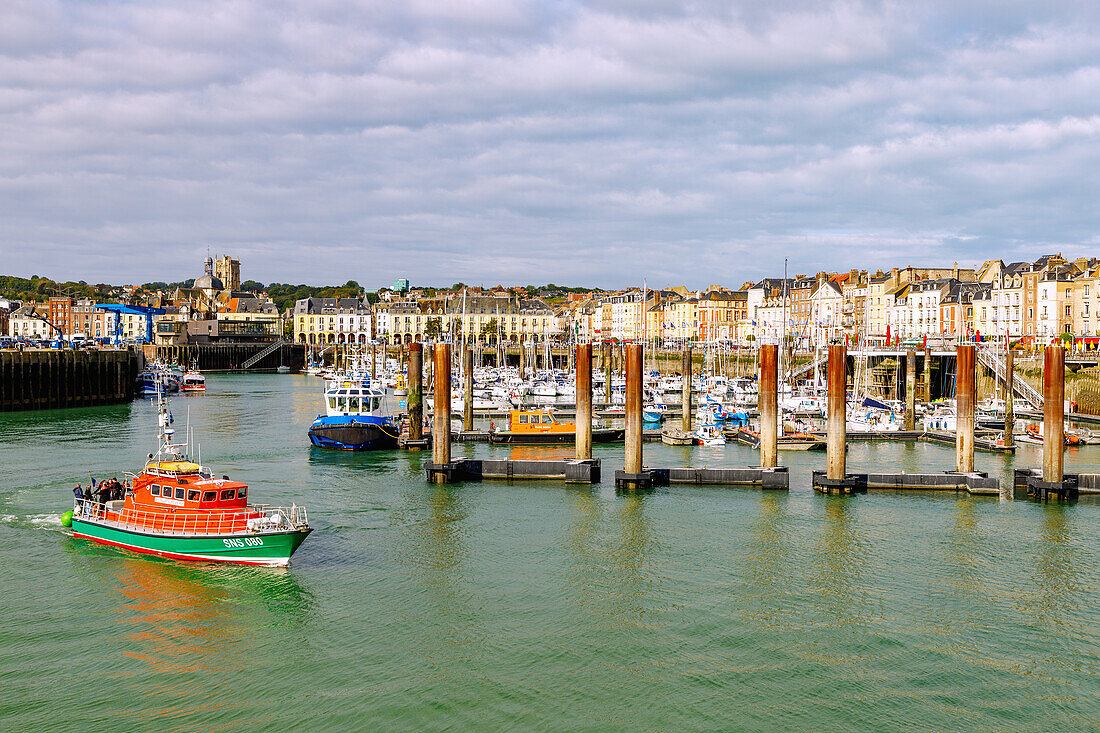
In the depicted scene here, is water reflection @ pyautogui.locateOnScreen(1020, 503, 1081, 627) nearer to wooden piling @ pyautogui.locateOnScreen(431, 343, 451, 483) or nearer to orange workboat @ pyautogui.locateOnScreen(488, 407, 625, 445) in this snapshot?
wooden piling @ pyautogui.locateOnScreen(431, 343, 451, 483)

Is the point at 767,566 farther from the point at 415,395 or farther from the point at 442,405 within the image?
the point at 415,395

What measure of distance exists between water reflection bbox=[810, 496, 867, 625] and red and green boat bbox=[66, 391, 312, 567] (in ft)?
49.8

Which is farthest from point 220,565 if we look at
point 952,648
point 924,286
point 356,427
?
point 924,286

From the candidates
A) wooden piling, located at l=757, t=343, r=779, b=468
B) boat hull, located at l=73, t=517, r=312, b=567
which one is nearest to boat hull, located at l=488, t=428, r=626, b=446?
wooden piling, located at l=757, t=343, r=779, b=468

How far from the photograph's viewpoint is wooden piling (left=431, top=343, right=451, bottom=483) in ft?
135

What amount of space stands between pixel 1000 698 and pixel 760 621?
5955mm

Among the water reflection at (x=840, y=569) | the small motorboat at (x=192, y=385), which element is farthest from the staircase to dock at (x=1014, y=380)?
the small motorboat at (x=192, y=385)

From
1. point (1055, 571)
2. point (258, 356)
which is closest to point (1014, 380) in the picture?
point (1055, 571)

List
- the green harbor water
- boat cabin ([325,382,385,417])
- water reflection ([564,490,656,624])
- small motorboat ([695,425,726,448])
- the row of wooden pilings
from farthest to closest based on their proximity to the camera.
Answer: boat cabin ([325,382,385,417]) → small motorboat ([695,425,726,448]) → the row of wooden pilings → water reflection ([564,490,656,624]) → the green harbor water

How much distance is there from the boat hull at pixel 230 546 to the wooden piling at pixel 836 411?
2174cm

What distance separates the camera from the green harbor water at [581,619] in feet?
63.1

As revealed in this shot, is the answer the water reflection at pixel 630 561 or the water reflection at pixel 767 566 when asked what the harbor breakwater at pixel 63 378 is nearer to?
the water reflection at pixel 630 561

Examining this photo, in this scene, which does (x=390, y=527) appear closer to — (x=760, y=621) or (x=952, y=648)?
(x=760, y=621)

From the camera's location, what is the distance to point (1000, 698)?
19641 millimetres
